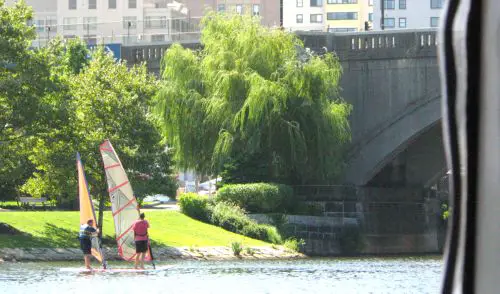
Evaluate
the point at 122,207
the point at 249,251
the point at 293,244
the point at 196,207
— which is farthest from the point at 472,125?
the point at 196,207

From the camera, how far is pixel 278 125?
46562 mm

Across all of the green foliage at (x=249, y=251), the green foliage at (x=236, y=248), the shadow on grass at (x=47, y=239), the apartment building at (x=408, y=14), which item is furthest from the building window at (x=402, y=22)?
the shadow on grass at (x=47, y=239)

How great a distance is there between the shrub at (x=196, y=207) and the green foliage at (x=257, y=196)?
0.74 m

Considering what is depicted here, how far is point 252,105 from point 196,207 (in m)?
4.92

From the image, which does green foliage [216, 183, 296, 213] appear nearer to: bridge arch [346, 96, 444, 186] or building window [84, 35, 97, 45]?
bridge arch [346, 96, 444, 186]

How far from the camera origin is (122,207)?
1286 inches

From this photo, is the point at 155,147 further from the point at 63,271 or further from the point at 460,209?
the point at 460,209

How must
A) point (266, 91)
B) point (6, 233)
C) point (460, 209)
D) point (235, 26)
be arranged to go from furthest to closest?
point (235, 26)
point (266, 91)
point (6, 233)
point (460, 209)

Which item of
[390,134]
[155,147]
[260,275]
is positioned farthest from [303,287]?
[390,134]

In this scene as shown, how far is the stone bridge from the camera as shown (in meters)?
52.4

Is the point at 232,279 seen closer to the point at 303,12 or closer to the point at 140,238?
the point at 140,238

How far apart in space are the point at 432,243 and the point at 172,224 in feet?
42.6

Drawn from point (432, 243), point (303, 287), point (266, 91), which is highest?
point (266, 91)

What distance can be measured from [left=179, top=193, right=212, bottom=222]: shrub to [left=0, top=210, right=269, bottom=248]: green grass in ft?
1.21
